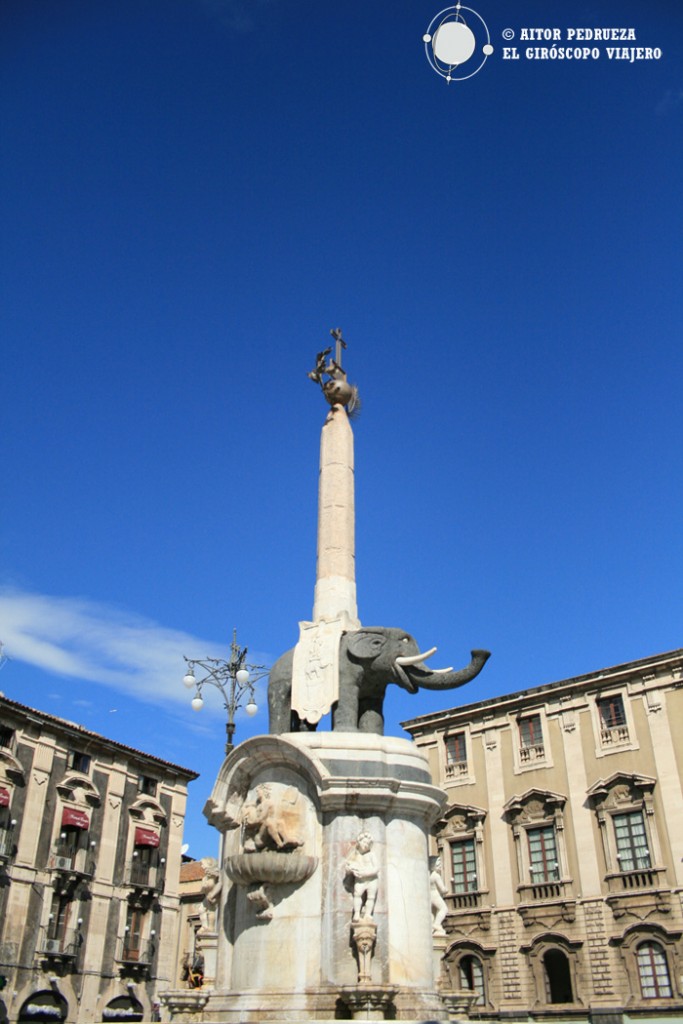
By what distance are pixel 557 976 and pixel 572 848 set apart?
4611 millimetres

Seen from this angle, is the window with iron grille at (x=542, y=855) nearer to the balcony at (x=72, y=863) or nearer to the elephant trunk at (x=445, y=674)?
the balcony at (x=72, y=863)

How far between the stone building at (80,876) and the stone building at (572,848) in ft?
45.0

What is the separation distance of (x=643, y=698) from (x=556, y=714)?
3743mm

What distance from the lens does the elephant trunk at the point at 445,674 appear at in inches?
501

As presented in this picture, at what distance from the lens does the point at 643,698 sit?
107 feet

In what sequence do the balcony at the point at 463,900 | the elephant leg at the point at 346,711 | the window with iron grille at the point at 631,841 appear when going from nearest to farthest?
the elephant leg at the point at 346,711
the window with iron grille at the point at 631,841
the balcony at the point at 463,900

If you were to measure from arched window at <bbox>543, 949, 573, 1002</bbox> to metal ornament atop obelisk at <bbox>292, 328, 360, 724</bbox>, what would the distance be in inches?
931

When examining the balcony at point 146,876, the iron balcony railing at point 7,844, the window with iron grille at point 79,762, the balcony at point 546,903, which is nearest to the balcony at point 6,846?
the iron balcony railing at point 7,844

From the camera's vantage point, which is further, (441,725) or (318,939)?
(441,725)

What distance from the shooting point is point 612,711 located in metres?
33.6

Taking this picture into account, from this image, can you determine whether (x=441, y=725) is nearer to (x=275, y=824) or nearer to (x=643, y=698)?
(x=643, y=698)

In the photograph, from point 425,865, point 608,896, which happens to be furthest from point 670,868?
point 425,865

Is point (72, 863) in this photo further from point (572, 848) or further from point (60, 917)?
point (572, 848)

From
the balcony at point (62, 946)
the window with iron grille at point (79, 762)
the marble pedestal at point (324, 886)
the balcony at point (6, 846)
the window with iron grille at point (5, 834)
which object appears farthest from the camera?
the window with iron grille at point (79, 762)
